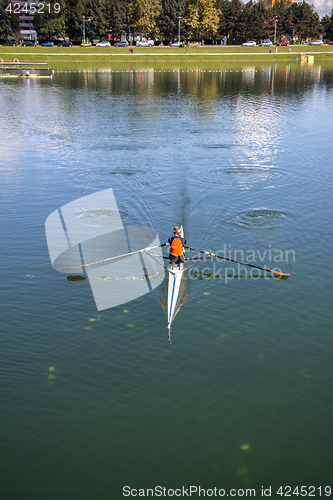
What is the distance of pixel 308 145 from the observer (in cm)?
4544

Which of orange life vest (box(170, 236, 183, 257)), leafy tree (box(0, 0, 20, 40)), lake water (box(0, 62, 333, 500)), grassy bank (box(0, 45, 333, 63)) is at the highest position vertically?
leafy tree (box(0, 0, 20, 40))

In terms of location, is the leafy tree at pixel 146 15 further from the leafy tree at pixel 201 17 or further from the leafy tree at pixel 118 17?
the leafy tree at pixel 201 17

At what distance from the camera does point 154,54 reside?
139125mm

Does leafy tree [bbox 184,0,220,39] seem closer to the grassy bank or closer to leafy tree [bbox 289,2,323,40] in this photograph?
the grassy bank

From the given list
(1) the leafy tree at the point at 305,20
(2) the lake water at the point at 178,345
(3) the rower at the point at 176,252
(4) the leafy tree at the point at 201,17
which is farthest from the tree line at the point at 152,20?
(3) the rower at the point at 176,252

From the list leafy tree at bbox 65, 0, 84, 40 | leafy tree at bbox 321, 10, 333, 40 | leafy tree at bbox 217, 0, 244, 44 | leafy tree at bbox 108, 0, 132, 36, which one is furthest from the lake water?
leafy tree at bbox 321, 10, 333, 40

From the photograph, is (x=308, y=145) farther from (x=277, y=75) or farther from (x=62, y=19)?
(x=62, y=19)

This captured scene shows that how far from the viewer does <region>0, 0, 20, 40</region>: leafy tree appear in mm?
144700

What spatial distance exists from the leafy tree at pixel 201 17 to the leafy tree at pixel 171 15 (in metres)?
2.50

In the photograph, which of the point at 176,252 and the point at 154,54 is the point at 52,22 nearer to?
the point at 154,54

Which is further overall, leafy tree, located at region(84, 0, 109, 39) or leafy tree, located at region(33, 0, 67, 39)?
leafy tree, located at region(84, 0, 109, 39)

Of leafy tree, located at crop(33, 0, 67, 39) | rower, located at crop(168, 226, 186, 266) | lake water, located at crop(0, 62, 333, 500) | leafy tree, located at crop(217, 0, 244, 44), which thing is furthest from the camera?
leafy tree, located at crop(217, 0, 244, 44)

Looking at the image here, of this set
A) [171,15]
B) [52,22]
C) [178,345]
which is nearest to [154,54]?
[171,15]

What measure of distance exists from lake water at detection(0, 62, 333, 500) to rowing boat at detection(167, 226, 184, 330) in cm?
44
